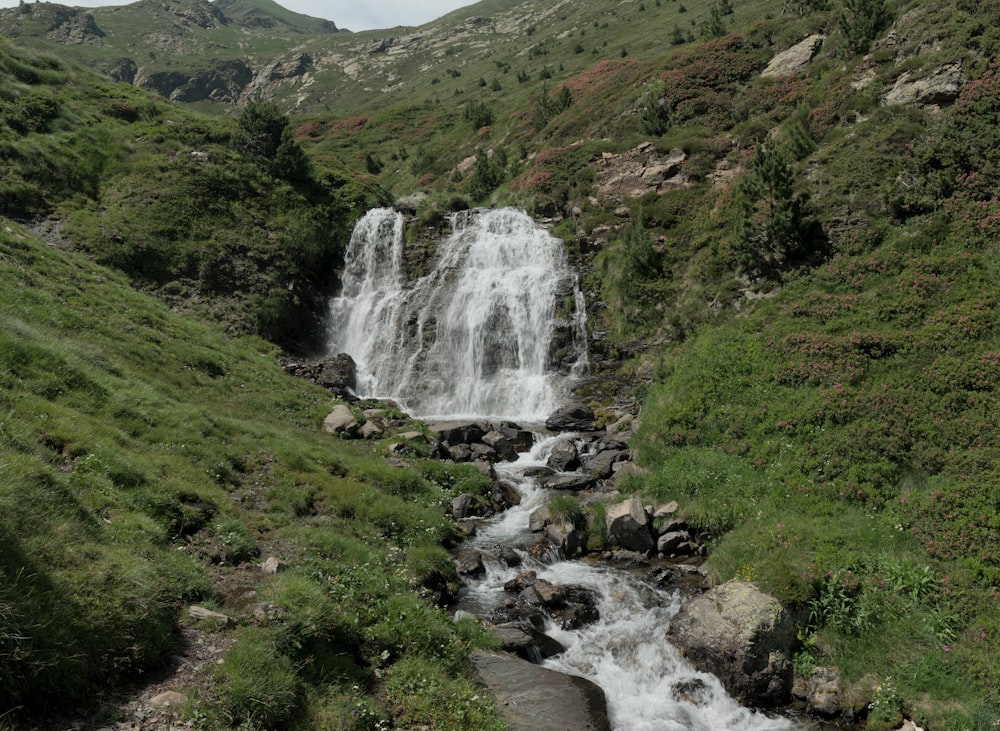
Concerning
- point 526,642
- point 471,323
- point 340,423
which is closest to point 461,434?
point 340,423

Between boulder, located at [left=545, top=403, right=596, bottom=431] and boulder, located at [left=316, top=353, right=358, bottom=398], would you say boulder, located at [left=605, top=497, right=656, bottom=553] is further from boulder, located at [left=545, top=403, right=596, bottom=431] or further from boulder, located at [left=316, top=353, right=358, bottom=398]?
boulder, located at [left=316, top=353, right=358, bottom=398]

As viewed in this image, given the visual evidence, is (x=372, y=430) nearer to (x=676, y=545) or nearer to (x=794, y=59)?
(x=676, y=545)

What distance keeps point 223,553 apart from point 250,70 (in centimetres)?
21207

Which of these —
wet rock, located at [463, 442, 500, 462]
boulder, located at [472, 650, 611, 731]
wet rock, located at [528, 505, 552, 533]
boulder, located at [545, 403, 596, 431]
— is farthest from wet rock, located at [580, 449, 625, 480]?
boulder, located at [472, 650, 611, 731]

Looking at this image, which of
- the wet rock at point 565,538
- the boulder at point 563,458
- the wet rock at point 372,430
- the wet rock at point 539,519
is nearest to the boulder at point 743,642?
the wet rock at point 565,538

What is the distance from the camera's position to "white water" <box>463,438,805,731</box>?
9070 mm

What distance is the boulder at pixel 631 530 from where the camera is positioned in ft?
46.9

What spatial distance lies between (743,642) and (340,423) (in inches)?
632

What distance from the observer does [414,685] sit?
7781 mm

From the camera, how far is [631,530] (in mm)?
14344

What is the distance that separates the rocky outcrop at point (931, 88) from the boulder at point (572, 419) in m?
20.3

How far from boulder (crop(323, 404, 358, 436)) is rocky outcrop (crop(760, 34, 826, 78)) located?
37.5m

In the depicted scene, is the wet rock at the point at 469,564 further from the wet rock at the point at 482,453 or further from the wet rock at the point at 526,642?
the wet rock at the point at 482,453

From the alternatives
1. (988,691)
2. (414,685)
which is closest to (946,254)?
(988,691)
